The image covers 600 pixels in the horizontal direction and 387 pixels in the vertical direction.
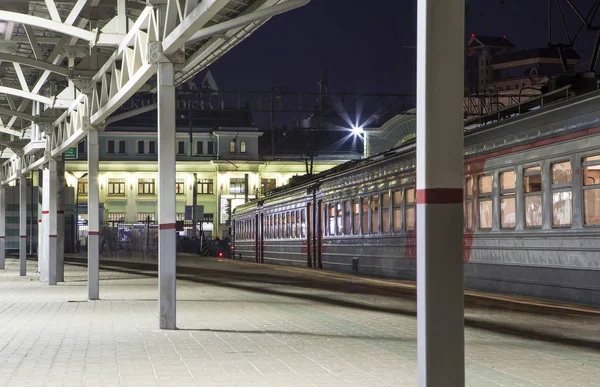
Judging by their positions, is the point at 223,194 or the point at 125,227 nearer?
the point at 125,227

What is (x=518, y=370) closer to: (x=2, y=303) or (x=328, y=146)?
(x=2, y=303)

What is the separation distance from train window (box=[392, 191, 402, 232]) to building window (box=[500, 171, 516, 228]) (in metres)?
5.20

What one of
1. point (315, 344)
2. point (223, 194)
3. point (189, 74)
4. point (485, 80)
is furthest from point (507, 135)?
point (485, 80)

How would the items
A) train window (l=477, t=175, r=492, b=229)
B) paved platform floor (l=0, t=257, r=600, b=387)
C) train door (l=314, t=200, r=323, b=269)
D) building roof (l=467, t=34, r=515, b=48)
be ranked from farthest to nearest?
building roof (l=467, t=34, r=515, b=48) < train door (l=314, t=200, r=323, b=269) < train window (l=477, t=175, r=492, b=229) < paved platform floor (l=0, t=257, r=600, b=387)

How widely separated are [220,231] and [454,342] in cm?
8450

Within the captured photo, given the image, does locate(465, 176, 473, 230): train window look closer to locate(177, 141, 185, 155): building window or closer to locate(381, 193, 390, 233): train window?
locate(381, 193, 390, 233): train window

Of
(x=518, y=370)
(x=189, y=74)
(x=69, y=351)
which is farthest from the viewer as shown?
(x=189, y=74)

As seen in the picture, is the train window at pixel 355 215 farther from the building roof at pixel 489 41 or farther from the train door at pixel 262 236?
the building roof at pixel 489 41

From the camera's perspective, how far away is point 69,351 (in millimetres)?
9984

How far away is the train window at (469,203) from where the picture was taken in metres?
17.6

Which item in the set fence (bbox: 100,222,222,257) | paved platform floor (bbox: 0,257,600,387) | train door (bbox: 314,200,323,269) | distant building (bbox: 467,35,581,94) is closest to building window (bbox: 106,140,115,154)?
fence (bbox: 100,222,222,257)

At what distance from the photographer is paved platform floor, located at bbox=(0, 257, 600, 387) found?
816 cm

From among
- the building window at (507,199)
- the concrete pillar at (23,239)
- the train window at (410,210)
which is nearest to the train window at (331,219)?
the train window at (410,210)

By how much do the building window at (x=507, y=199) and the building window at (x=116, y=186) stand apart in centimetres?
7571
